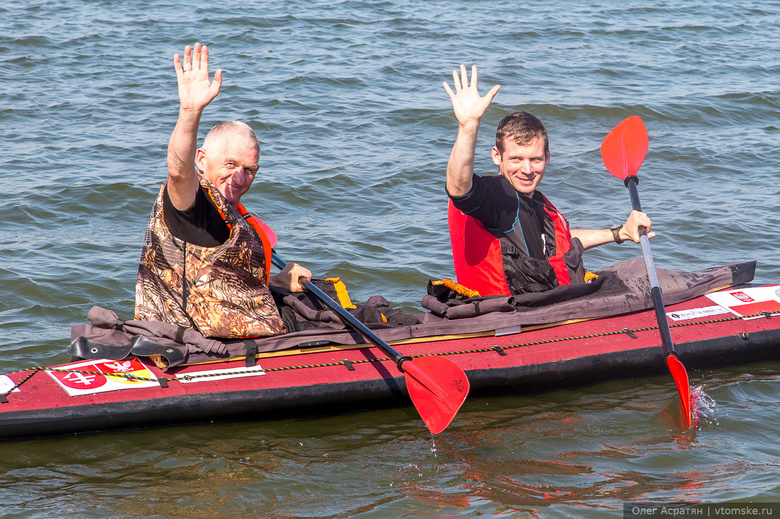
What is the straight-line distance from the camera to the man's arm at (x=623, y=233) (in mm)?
4461

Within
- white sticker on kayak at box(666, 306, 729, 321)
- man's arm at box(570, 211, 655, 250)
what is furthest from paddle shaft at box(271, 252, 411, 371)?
white sticker on kayak at box(666, 306, 729, 321)

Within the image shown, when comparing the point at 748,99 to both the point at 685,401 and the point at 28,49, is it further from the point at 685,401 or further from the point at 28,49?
the point at 28,49

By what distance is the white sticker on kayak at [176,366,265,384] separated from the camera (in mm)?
3781

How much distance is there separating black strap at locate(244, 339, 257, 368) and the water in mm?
326

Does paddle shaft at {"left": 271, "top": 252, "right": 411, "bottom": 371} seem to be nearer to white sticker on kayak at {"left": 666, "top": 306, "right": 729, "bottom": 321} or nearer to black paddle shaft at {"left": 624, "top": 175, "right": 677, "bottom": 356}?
black paddle shaft at {"left": 624, "top": 175, "right": 677, "bottom": 356}

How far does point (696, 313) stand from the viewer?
464 centimetres

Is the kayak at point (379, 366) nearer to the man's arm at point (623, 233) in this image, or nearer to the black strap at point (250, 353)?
the black strap at point (250, 353)

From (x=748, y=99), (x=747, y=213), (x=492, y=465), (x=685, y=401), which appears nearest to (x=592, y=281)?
(x=685, y=401)

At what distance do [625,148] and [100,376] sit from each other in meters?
3.47

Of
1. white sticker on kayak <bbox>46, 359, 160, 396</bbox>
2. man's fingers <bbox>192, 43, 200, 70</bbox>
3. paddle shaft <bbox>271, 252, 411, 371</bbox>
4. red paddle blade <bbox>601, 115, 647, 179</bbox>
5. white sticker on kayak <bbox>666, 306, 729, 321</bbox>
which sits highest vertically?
man's fingers <bbox>192, 43, 200, 70</bbox>

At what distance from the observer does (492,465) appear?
141 inches

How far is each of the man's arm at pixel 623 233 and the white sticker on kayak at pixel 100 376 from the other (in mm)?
2546

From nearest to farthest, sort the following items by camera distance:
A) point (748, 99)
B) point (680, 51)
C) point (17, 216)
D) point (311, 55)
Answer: point (17, 216) → point (748, 99) → point (311, 55) → point (680, 51)

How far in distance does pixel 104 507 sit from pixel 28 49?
351 inches
